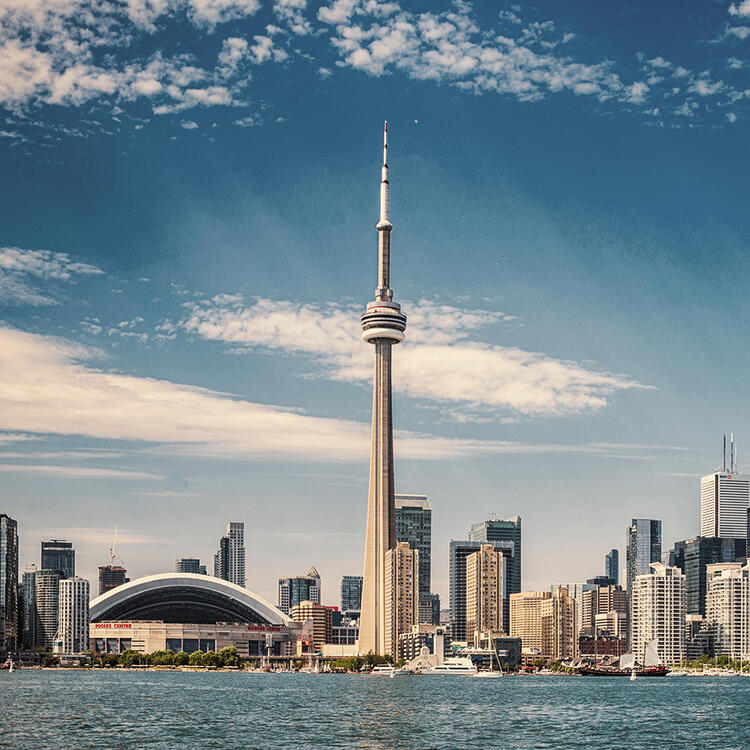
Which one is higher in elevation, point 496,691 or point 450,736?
point 450,736

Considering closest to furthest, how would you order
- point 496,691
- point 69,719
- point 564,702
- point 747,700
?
1. point 69,719
2. point 564,702
3. point 747,700
4. point 496,691

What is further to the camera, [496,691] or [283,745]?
[496,691]

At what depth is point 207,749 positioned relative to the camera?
8525 centimetres

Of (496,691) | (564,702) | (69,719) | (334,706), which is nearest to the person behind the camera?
(69,719)

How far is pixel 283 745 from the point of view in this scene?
87.7 meters

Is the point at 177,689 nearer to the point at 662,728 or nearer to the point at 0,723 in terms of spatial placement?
the point at 0,723

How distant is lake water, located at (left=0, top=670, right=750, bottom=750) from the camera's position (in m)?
92.1

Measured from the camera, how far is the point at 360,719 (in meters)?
113

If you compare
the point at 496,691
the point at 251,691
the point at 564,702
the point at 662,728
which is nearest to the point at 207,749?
the point at 662,728

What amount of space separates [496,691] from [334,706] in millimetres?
56165

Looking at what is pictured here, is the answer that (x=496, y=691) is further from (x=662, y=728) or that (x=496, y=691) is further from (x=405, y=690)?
(x=662, y=728)

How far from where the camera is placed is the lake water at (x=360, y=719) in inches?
3627

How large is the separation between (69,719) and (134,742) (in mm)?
23430

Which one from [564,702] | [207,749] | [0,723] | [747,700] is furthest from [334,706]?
[747,700]
